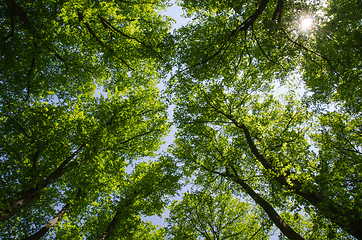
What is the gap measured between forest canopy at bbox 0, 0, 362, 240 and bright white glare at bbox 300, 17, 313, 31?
41 millimetres

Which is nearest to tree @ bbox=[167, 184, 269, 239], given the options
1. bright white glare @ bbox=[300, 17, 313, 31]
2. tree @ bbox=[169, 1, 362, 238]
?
tree @ bbox=[169, 1, 362, 238]

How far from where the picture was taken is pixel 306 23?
279 inches

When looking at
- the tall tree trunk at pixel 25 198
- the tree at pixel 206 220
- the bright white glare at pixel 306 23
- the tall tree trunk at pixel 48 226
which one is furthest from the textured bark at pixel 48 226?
the bright white glare at pixel 306 23

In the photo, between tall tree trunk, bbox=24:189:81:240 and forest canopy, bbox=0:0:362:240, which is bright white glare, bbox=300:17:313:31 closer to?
forest canopy, bbox=0:0:362:240

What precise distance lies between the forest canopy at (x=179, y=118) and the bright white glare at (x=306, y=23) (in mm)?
41

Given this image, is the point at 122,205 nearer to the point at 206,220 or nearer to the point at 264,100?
the point at 206,220

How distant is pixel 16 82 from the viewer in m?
7.74

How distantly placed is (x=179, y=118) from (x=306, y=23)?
7.29 meters

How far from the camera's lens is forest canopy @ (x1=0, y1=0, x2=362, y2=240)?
20.8ft

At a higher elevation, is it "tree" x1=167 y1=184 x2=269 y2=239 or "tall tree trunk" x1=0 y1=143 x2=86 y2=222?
"tall tree trunk" x1=0 y1=143 x2=86 y2=222

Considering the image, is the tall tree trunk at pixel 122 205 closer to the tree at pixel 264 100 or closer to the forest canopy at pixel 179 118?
the forest canopy at pixel 179 118

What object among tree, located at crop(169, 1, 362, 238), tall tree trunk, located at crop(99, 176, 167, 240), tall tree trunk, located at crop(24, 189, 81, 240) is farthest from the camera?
tall tree trunk, located at crop(99, 176, 167, 240)

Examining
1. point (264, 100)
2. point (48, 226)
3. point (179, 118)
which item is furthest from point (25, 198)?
point (264, 100)

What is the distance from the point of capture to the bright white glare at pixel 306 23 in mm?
6992
